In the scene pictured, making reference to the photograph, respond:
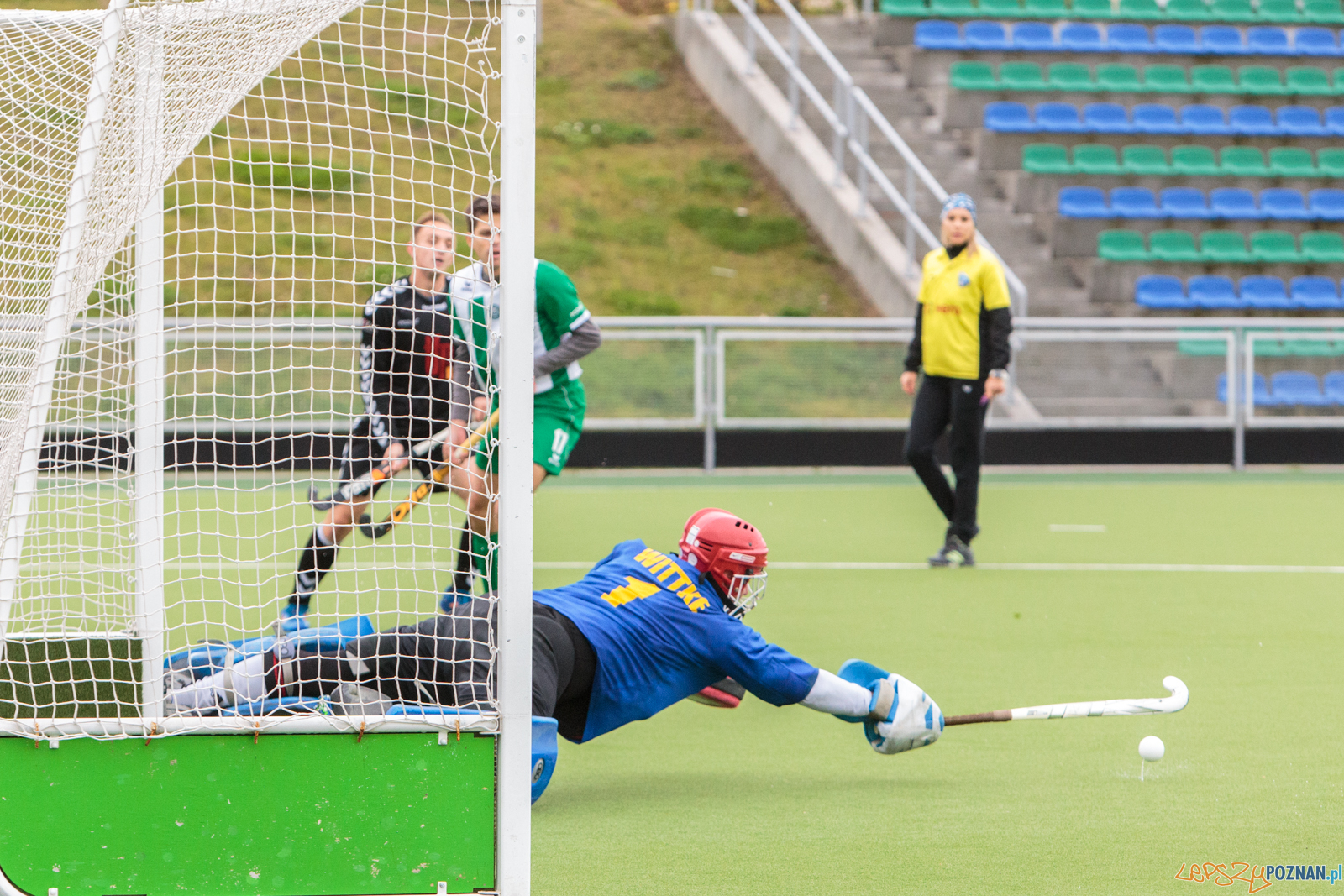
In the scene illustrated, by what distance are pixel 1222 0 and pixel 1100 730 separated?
16.7 m

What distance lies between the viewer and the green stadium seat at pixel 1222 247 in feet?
53.4

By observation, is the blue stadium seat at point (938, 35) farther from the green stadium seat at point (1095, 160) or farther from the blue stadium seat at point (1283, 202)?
the blue stadium seat at point (1283, 202)

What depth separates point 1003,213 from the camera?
56.0ft

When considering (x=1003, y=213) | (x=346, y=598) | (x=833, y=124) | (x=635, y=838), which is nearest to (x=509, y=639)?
(x=635, y=838)

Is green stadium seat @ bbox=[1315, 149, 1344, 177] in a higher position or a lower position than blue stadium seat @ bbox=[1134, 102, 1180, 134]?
lower

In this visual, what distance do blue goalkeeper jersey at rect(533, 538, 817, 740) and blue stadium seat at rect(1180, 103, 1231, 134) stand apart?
1491 cm

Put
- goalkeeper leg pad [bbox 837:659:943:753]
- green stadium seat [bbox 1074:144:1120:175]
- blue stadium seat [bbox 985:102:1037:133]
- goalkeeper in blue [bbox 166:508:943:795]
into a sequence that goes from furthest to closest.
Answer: blue stadium seat [bbox 985:102:1037:133]
green stadium seat [bbox 1074:144:1120:175]
goalkeeper leg pad [bbox 837:659:943:753]
goalkeeper in blue [bbox 166:508:943:795]

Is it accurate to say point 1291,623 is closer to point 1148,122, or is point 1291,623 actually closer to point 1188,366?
point 1188,366

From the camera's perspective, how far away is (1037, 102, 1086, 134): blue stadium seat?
55.5 ft

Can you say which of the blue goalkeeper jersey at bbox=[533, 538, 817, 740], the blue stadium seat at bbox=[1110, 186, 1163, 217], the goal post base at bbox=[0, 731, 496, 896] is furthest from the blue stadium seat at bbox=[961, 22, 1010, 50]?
the goal post base at bbox=[0, 731, 496, 896]

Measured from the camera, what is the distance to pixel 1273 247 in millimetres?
16531

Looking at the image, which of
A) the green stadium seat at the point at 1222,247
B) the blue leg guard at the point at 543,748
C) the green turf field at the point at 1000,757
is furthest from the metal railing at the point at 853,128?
the blue leg guard at the point at 543,748

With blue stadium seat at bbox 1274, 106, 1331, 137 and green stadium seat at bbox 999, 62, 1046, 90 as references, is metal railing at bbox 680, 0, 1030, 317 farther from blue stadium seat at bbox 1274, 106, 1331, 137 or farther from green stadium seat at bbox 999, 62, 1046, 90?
blue stadium seat at bbox 1274, 106, 1331, 137

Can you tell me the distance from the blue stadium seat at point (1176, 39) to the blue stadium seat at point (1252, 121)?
3.11 feet
